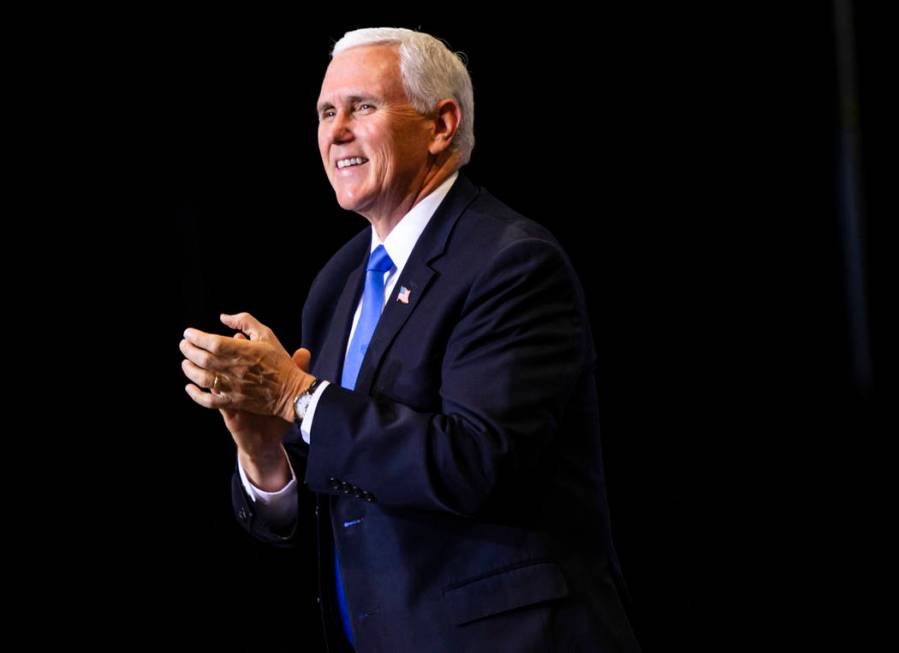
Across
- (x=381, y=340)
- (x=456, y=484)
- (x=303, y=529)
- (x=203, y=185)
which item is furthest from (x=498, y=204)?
(x=203, y=185)

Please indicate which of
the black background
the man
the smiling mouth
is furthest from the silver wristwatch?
the black background

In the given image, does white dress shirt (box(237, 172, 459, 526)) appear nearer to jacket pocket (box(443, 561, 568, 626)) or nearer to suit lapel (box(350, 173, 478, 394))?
suit lapel (box(350, 173, 478, 394))

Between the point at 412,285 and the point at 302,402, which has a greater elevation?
the point at 412,285

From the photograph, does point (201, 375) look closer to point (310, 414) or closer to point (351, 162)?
point (310, 414)

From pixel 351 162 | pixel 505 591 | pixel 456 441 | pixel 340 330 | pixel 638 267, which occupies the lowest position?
pixel 505 591

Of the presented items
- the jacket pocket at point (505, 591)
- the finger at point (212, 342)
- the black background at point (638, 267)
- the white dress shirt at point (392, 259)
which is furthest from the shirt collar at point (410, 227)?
the black background at point (638, 267)

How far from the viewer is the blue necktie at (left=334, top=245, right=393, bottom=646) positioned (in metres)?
1.76

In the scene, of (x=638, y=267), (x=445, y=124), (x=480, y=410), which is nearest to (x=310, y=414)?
(x=480, y=410)

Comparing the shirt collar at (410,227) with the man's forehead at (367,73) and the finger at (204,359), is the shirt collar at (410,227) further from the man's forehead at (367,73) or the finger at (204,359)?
the finger at (204,359)

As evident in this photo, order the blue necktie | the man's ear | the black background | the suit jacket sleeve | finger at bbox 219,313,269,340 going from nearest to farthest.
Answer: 1. the suit jacket sleeve
2. finger at bbox 219,313,269,340
3. the blue necktie
4. the man's ear
5. the black background

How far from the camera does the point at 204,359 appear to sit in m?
1.49

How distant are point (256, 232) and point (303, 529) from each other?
5.14 feet

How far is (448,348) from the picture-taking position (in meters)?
1.55

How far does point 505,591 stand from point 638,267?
76.5 inches
